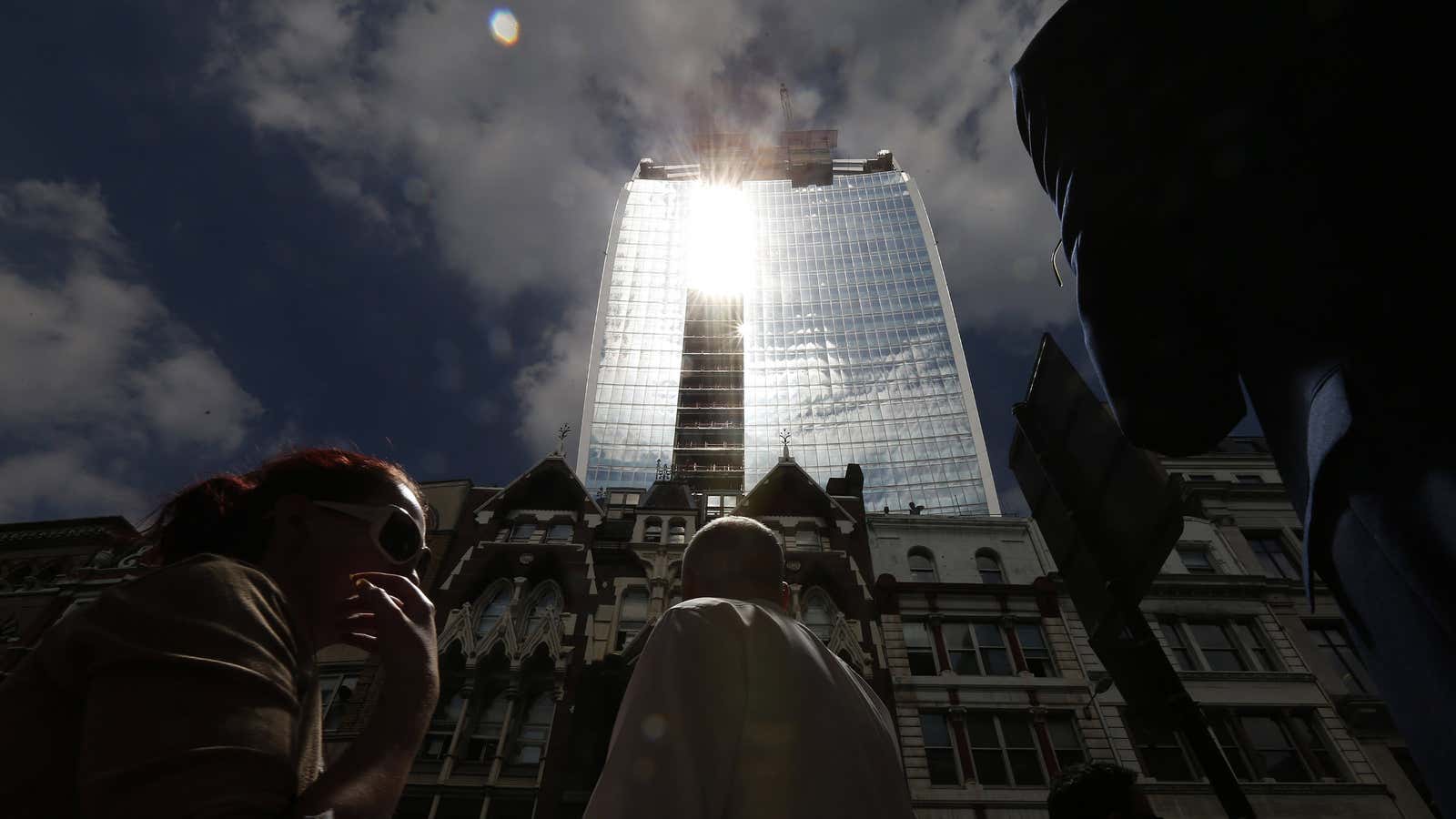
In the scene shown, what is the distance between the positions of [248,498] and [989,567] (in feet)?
80.8

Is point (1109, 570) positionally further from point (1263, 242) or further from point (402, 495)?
point (402, 495)

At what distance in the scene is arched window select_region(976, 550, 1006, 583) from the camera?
23188mm

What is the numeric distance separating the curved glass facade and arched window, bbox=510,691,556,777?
160 ft

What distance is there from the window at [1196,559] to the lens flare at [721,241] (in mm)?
66245

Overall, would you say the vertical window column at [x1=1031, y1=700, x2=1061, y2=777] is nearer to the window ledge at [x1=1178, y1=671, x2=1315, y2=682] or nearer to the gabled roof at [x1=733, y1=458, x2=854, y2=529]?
the window ledge at [x1=1178, y1=671, x2=1315, y2=682]

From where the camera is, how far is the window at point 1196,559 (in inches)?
902

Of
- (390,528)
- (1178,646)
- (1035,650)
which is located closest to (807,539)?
(1035,650)

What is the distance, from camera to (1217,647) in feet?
67.9

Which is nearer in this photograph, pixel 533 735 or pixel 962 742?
pixel 962 742

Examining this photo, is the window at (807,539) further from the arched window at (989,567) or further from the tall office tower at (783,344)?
the tall office tower at (783,344)

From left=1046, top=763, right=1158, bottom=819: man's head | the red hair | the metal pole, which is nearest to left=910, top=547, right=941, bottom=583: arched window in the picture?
left=1046, top=763, right=1158, bottom=819: man's head

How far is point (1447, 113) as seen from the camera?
6.34 feet

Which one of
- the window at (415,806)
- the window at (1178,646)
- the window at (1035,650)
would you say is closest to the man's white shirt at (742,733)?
the window at (415,806)

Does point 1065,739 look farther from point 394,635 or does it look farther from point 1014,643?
point 394,635
